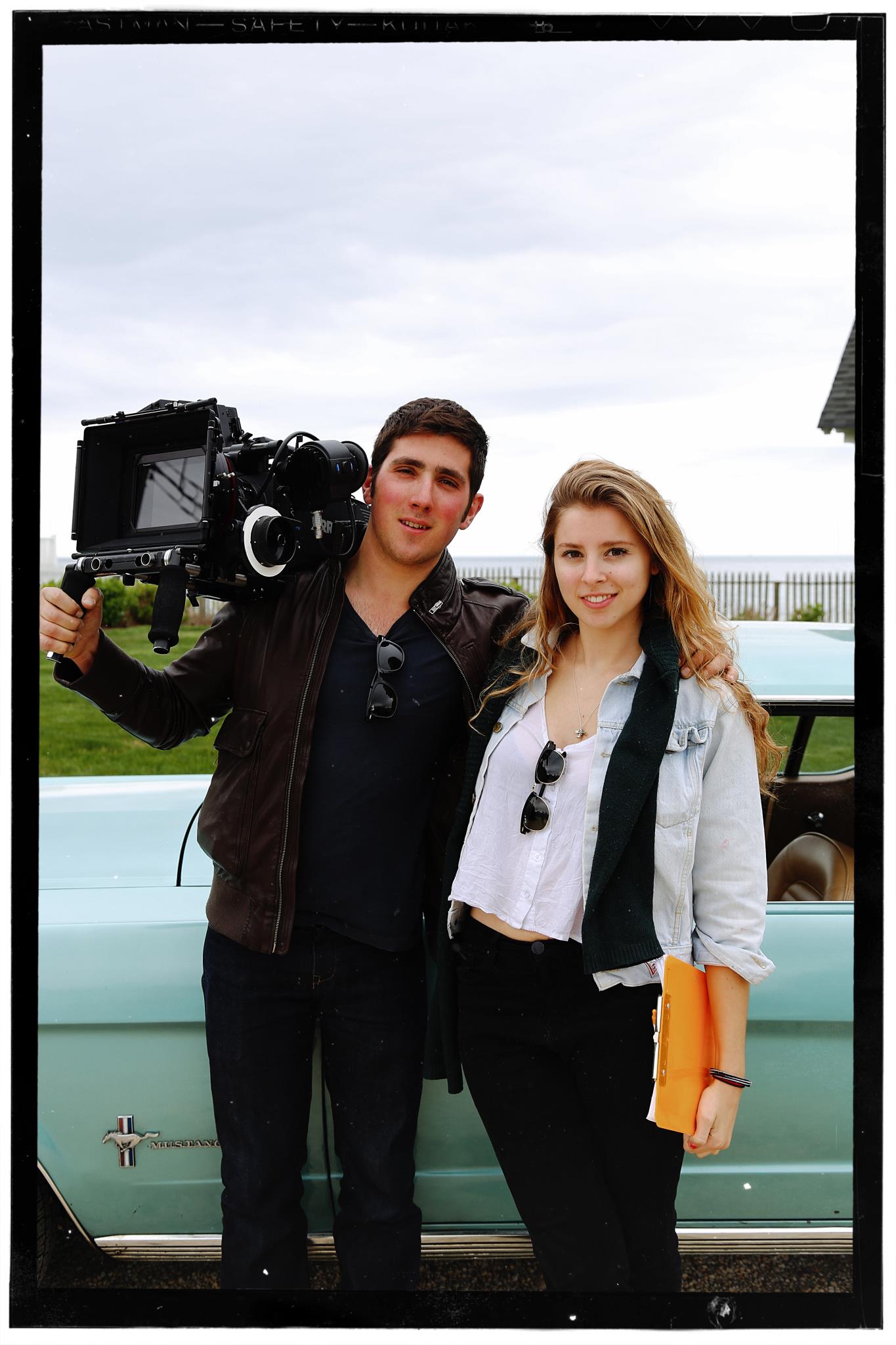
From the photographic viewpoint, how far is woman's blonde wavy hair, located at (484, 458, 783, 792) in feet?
5.78

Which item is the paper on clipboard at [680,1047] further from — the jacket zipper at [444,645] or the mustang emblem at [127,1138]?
the mustang emblem at [127,1138]

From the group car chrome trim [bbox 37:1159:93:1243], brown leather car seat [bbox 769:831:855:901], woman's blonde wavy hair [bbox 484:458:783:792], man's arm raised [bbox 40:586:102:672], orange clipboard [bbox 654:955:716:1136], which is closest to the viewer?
orange clipboard [bbox 654:955:716:1136]

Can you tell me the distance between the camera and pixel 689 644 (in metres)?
1.81

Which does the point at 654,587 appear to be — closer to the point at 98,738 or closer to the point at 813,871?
the point at 813,871

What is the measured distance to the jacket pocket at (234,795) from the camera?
198 centimetres

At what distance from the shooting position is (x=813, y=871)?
2.62 metres

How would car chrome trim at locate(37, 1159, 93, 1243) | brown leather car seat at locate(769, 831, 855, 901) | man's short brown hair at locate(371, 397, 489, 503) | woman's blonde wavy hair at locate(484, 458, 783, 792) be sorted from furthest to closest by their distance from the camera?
brown leather car seat at locate(769, 831, 855, 901)
car chrome trim at locate(37, 1159, 93, 1243)
man's short brown hair at locate(371, 397, 489, 503)
woman's blonde wavy hair at locate(484, 458, 783, 792)

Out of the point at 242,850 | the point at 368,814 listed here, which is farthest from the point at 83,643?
the point at 368,814

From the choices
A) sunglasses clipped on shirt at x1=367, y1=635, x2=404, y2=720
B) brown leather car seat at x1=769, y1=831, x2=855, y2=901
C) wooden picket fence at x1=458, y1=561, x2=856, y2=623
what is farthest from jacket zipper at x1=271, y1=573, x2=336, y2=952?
brown leather car seat at x1=769, y1=831, x2=855, y2=901

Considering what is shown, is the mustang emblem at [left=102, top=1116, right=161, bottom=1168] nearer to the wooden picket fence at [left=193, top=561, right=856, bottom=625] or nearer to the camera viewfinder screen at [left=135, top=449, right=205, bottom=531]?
the wooden picket fence at [left=193, top=561, right=856, bottom=625]

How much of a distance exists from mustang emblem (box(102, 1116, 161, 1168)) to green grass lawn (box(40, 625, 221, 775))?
83 centimetres

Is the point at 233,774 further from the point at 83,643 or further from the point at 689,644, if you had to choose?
the point at 689,644

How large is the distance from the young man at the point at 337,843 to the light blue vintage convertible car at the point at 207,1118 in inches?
3.5

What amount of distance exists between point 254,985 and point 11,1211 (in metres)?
0.83
